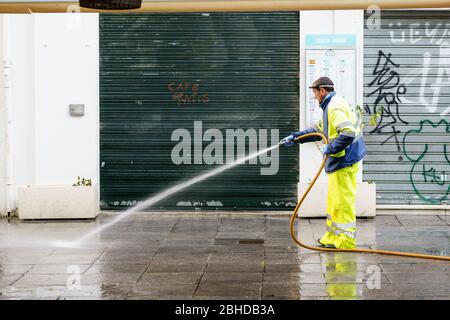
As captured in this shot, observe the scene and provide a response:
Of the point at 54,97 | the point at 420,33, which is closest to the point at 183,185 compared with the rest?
the point at 54,97

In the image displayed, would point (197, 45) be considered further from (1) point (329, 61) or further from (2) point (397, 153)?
(2) point (397, 153)

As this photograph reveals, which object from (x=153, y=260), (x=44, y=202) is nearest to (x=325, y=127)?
(x=153, y=260)

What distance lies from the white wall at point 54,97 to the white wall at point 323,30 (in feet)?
10.1

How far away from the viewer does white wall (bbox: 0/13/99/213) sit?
1281 cm

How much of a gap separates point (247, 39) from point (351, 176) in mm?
3810

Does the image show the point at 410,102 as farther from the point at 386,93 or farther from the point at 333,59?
the point at 333,59

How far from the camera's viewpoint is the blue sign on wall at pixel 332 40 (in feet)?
41.2

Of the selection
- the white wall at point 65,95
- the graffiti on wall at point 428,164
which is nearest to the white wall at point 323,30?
the graffiti on wall at point 428,164

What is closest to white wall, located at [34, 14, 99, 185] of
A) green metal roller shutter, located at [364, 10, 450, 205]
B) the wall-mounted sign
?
the wall-mounted sign

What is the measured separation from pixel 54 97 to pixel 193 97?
6.83ft

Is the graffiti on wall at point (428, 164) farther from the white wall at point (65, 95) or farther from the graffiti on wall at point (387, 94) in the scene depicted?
the white wall at point (65, 95)

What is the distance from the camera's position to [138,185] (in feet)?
42.7

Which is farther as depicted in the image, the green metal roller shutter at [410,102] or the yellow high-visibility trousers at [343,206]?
the green metal roller shutter at [410,102]

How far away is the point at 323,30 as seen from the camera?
41.7 ft
